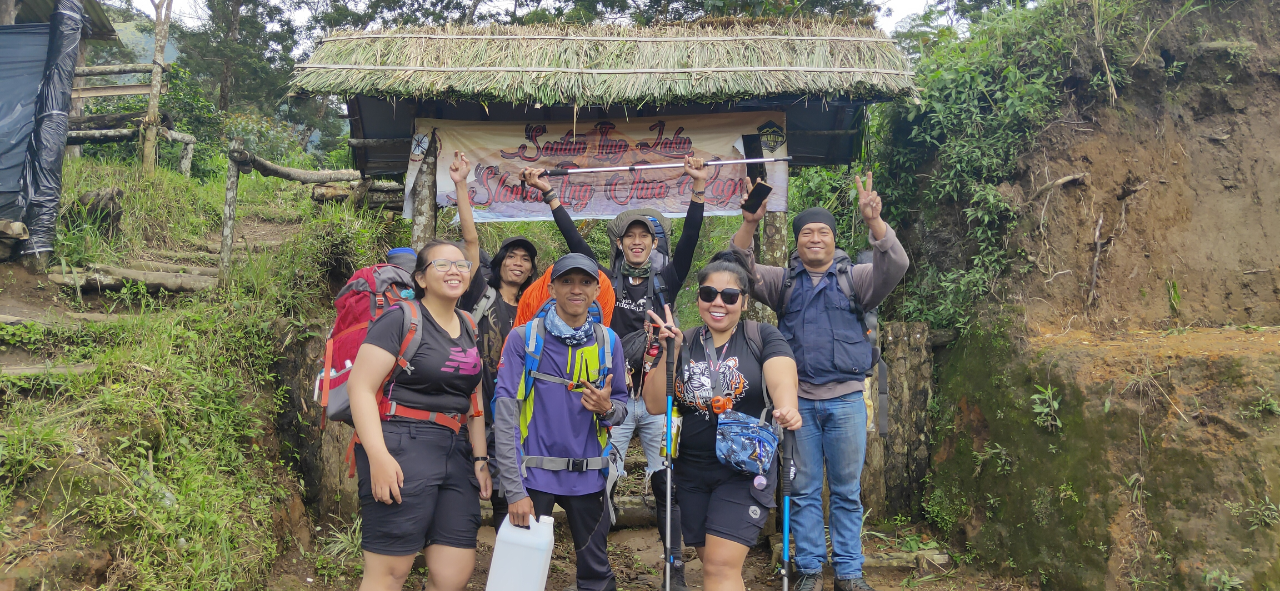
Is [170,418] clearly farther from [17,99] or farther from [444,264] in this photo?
[17,99]

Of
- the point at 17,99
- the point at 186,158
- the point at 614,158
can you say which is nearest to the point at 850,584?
the point at 614,158

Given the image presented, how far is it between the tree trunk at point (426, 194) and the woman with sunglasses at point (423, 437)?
2.82 metres

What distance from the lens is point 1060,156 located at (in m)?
5.68

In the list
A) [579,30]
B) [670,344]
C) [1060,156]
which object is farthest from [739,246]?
[1060,156]

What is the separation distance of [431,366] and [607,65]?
3.45m

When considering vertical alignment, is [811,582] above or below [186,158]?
below

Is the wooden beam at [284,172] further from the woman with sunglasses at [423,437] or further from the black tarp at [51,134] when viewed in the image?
the woman with sunglasses at [423,437]

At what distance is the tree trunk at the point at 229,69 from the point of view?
19734 millimetres

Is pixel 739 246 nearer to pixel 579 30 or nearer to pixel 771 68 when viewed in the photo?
pixel 771 68

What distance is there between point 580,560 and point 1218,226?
5.23m

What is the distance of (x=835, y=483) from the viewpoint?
13.1ft

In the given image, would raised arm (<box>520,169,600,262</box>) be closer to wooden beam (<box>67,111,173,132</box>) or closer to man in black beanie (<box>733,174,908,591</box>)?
man in black beanie (<box>733,174,908,591</box>)

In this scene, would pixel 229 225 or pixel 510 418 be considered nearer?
pixel 510 418

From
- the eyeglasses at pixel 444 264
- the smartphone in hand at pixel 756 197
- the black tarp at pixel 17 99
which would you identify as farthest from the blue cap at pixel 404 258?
the black tarp at pixel 17 99
